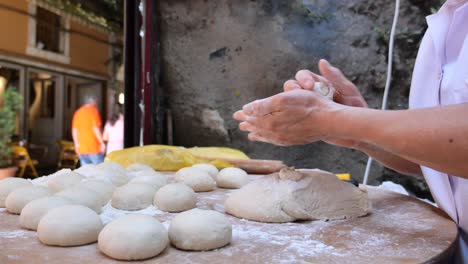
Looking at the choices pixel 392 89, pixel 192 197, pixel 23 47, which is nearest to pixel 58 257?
pixel 192 197

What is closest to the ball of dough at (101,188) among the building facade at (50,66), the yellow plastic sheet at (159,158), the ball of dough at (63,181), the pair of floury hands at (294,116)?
the ball of dough at (63,181)

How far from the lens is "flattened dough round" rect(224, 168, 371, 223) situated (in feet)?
3.91

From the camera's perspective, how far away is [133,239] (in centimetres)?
87

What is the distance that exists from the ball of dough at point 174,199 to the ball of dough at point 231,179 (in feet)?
1.43

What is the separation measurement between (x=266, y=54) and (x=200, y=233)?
3168 millimetres

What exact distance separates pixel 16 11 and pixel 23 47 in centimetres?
72

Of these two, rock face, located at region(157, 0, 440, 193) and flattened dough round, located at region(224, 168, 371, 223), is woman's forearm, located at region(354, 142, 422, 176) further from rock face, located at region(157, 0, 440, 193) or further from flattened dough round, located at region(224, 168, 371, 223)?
rock face, located at region(157, 0, 440, 193)

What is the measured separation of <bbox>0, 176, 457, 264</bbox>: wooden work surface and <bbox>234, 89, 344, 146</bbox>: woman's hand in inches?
11.4

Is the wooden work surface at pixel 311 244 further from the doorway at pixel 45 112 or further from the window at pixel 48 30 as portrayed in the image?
the doorway at pixel 45 112

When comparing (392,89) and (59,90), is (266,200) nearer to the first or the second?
(392,89)

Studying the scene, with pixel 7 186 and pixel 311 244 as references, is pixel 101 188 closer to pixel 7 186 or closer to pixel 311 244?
pixel 7 186

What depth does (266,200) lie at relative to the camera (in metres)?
1.22

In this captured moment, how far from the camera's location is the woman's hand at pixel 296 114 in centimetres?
103

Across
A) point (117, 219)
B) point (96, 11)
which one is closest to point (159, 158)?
point (117, 219)
